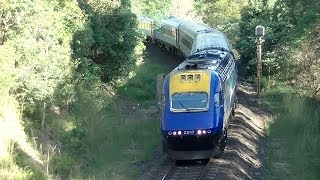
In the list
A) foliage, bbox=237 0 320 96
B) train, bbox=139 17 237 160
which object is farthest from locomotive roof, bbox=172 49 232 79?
foliage, bbox=237 0 320 96

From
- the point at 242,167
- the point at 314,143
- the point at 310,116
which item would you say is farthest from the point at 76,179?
the point at 310,116

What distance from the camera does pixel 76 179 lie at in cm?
1303

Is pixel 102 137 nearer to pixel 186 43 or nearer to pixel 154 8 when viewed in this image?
pixel 186 43

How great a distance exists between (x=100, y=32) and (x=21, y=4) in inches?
380

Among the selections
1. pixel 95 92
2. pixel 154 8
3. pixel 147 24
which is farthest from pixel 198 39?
pixel 154 8

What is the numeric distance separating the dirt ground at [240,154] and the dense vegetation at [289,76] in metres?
0.44

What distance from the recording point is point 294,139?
17656 mm

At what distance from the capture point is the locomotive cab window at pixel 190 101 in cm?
1488

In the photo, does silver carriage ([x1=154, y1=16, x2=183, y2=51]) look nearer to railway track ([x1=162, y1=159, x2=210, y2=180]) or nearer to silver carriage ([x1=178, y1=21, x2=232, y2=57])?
silver carriage ([x1=178, y1=21, x2=232, y2=57])

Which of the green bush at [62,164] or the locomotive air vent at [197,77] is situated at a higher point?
the locomotive air vent at [197,77]

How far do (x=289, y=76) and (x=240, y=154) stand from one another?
1491cm

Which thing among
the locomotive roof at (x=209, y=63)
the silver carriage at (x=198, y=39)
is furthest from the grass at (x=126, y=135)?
the silver carriage at (x=198, y=39)

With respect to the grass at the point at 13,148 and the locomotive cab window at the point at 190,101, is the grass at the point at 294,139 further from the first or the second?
the grass at the point at 13,148

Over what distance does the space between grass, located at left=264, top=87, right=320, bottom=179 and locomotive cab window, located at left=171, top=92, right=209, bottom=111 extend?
9.12 ft
